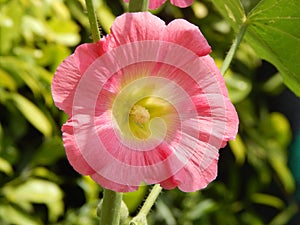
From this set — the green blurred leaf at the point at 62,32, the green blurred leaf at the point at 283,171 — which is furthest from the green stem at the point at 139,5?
the green blurred leaf at the point at 283,171

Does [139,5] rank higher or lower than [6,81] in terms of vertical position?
higher

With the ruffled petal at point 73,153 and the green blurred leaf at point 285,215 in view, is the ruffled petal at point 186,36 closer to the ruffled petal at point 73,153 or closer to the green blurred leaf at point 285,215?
the ruffled petal at point 73,153

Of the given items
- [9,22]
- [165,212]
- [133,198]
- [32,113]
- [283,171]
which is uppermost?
[9,22]

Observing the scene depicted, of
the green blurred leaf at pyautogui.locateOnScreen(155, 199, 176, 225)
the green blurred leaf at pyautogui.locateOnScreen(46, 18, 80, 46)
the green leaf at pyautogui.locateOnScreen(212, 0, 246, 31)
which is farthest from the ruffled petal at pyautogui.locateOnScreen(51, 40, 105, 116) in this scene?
the green blurred leaf at pyautogui.locateOnScreen(155, 199, 176, 225)

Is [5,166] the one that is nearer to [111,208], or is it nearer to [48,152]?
[48,152]

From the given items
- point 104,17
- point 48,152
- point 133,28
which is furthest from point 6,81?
point 133,28

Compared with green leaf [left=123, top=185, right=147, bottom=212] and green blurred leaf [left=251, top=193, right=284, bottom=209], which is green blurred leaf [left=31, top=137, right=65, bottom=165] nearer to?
green leaf [left=123, top=185, right=147, bottom=212]
